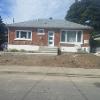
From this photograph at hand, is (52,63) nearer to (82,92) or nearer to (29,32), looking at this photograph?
(82,92)

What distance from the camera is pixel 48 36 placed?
36.0 metres

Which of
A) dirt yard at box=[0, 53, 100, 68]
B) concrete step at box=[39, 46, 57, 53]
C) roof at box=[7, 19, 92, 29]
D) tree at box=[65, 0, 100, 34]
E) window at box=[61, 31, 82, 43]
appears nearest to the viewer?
dirt yard at box=[0, 53, 100, 68]

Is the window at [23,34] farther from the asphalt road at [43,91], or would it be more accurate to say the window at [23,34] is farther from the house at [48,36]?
the asphalt road at [43,91]

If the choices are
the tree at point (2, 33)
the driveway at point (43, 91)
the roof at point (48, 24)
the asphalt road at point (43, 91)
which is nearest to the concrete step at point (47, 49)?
the roof at point (48, 24)

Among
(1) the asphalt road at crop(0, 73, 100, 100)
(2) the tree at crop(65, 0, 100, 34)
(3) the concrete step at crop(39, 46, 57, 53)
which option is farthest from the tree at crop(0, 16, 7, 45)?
(1) the asphalt road at crop(0, 73, 100, 100)

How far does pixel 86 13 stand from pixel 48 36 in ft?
84.3

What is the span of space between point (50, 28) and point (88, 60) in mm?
13928

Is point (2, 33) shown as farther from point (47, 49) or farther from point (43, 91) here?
point (43, 91)

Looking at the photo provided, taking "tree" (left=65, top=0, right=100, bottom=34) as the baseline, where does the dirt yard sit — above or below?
below

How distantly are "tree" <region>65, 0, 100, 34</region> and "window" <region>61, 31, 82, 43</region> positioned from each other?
22.9 m

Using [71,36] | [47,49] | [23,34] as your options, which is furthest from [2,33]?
[71,36]

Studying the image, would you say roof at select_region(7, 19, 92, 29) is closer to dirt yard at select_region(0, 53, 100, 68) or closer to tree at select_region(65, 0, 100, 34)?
dirt yard at select_region(0, 53, 100, 68)

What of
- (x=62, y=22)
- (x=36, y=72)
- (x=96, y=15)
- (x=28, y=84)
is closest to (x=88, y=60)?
(x=36, y=72)

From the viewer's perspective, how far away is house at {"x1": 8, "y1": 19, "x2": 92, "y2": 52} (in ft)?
116
